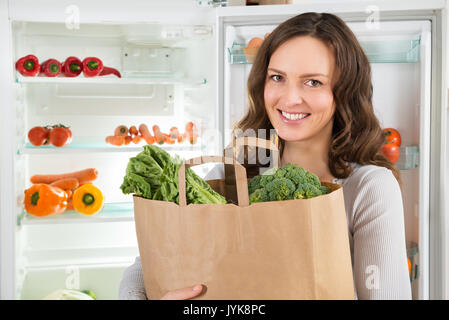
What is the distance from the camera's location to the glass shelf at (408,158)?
1.43 metres

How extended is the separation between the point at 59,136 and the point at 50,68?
262 millimetres

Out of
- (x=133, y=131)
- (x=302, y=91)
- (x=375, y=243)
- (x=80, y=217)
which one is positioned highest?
(x=302, y=91)

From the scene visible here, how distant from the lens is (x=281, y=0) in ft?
4.78

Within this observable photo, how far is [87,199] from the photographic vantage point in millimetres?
1619

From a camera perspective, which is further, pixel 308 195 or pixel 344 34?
pixel 344 34

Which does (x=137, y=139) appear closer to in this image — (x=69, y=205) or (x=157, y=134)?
(x=157, y=134)

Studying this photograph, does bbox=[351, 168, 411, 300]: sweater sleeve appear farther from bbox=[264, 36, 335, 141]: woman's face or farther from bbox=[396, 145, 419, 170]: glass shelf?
bbox=[396, 145, 419, 170]: glass shelf

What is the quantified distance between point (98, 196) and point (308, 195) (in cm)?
116

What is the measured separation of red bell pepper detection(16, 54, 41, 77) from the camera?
1535mm

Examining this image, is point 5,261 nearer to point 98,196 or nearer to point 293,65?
point 98,196

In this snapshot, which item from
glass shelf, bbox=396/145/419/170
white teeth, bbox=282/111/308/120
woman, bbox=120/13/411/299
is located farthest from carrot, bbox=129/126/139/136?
glass shelf, bbox=396/145/419/170

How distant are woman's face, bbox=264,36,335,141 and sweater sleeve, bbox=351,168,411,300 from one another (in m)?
0.24

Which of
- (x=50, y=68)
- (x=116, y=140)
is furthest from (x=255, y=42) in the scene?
(x=50, y=68)

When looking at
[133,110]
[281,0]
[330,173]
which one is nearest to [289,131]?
[330,173]
